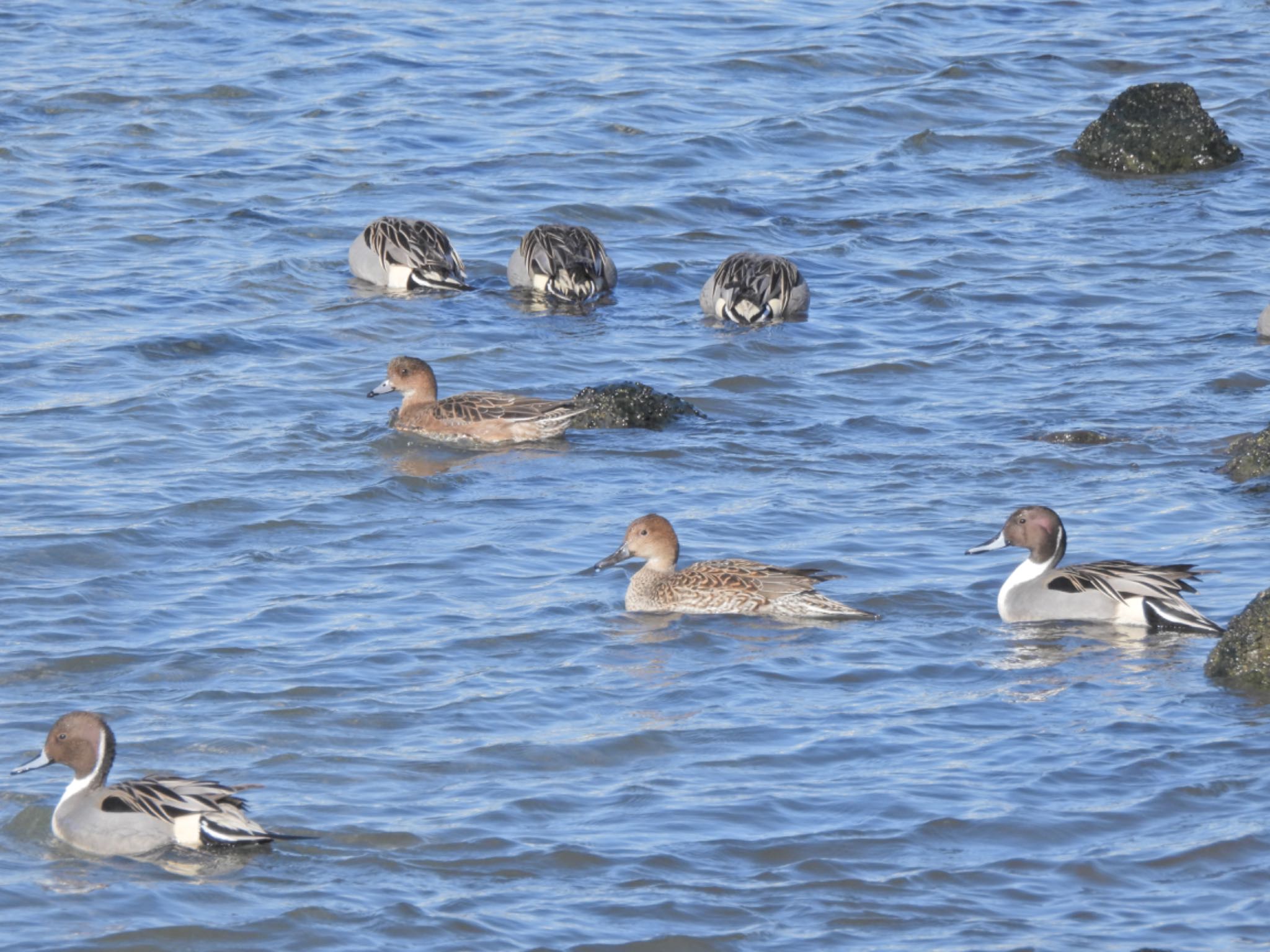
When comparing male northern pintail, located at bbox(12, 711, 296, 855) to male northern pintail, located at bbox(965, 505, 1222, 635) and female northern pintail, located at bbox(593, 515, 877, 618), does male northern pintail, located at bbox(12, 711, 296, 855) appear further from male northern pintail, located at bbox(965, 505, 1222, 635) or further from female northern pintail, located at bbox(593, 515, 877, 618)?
male northern pintail, located at bbox(965, 505, 1222, 635)

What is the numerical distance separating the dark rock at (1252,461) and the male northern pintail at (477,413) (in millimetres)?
3599

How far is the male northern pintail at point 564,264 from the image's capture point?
580 inches

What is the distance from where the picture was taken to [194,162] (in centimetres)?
1788

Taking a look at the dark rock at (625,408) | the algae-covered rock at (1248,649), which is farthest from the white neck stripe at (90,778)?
the dark rock at (625,408)

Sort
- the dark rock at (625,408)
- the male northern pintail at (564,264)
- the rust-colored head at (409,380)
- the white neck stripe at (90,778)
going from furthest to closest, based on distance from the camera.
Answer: the male northern pintail at (564,264)
the rust-colored head at (409,380)
the dark rock at (625,408)
the white neck stripe at (90,778)

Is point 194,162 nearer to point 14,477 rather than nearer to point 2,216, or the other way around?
point 2,216

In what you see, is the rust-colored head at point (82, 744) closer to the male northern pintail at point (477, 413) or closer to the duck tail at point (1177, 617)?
the duck tail at point (1177, 617)

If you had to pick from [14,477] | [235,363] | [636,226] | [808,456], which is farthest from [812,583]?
[636,226]

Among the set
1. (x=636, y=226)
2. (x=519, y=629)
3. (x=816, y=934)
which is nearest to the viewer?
(x=816, y=934)

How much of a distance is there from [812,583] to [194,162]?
1003 cm

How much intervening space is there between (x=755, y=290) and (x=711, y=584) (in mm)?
4921

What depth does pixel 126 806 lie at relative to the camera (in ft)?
23.2

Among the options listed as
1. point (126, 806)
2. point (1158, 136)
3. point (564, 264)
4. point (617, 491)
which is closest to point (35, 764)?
point (126, 806)

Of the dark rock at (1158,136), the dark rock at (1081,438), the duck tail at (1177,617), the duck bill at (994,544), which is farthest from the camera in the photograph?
the dark rock at (1158,136)
